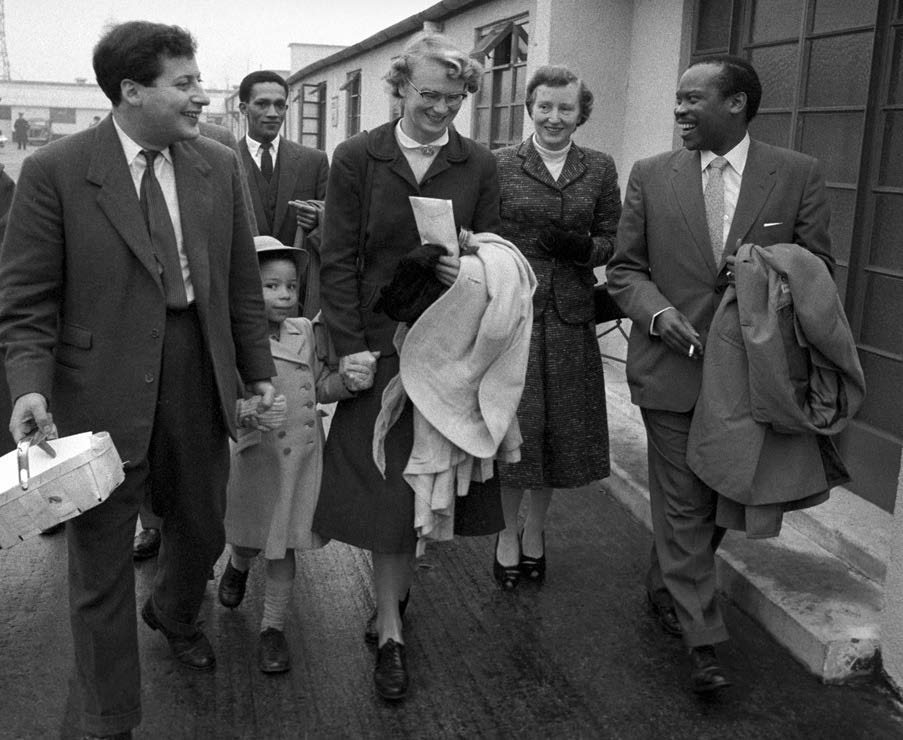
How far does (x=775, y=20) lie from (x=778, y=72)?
1.00ft

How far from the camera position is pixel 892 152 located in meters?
4.95

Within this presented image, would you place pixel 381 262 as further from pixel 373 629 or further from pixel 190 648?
pixel 190 648

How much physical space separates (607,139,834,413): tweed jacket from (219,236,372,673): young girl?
3.74 feet

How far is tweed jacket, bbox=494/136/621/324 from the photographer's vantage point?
444 cm

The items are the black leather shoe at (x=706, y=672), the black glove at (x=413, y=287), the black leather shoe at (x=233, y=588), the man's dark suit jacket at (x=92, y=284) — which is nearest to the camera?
the man's dark suit jacket at (x=92, y=284)

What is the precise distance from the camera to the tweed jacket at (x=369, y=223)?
146 inches

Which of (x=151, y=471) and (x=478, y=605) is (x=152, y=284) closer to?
(x=151, y=471)

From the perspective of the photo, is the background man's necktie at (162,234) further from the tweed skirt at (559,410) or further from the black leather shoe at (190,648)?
the tweed skirt at (559,410)

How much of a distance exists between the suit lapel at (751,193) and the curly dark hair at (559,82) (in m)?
1.01

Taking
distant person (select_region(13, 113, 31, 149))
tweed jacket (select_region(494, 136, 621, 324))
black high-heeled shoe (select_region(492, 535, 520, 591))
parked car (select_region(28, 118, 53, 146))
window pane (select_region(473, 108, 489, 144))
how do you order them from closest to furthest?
tweed jacket (select_region(494, 136, 621, 324)) < black high-heeled shoe (select_region(492, 535, 520, 591)) < window pane (select_region(473, 108, 489, 144)) < distant person (select_region(13, 113, 31, 149)) < parked car (select_region(28, 118, 53, 146))

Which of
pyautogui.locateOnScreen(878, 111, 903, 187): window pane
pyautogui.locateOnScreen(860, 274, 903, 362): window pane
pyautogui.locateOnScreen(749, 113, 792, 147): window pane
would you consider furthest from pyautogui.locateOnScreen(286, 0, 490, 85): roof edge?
pyautogui.locateOnScreen(860, 274, 903, 362): window pane

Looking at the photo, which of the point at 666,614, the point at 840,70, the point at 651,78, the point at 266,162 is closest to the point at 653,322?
the point at 666,614

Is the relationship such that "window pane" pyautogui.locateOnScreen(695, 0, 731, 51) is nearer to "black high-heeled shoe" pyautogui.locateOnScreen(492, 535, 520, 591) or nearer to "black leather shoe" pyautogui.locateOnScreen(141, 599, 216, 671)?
"black high-heeled shoe" pyautogui.locateOnScreen(492, 535, 520, 591)

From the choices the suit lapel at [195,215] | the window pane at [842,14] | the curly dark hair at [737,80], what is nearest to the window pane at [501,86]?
the window pane at [842,14]
